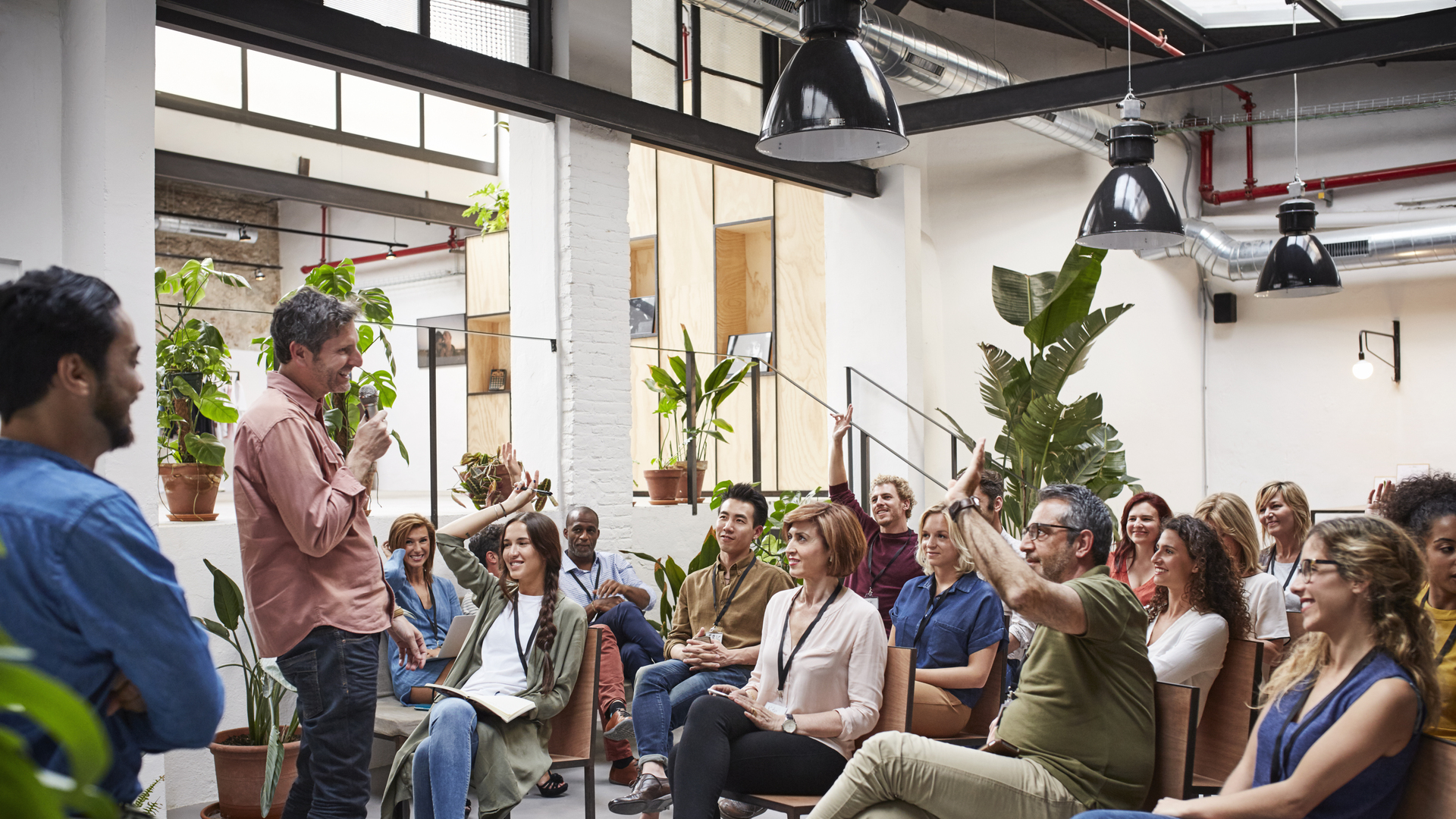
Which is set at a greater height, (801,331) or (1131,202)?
(1131,202)

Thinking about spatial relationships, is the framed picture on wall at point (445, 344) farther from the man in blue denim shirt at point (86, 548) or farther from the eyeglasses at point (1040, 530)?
the man in blue denim shirt at point (86, 548)

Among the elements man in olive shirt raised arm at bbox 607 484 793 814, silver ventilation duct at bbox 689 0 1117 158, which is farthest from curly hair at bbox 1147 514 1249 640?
silver ventilation duct at bbox 689 0 1117 158

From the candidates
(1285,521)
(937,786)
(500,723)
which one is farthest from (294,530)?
(1285,521)

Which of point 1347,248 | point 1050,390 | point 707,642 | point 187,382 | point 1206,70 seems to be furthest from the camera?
point 1347,248

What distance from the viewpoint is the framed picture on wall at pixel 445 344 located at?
1224 centimetres

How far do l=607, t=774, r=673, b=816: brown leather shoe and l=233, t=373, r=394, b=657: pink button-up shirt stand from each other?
1556 millimetres

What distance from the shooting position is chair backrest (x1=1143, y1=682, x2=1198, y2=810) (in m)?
2.48

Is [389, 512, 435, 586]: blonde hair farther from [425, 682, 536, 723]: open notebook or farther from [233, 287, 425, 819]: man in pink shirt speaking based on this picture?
[233, 287, 425, 819]: man in pink shirt speaking

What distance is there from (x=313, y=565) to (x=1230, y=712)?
2.34 m

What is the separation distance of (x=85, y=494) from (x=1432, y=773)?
2.16 metres

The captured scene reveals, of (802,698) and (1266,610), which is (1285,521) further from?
(802,698)

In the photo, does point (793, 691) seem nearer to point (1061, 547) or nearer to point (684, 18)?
point (1061, 547)

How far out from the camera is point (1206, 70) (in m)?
6.09

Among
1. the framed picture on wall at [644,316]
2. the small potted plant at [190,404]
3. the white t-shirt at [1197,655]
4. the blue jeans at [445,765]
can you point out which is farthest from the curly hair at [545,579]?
the framed picture on wall at [644,316]
